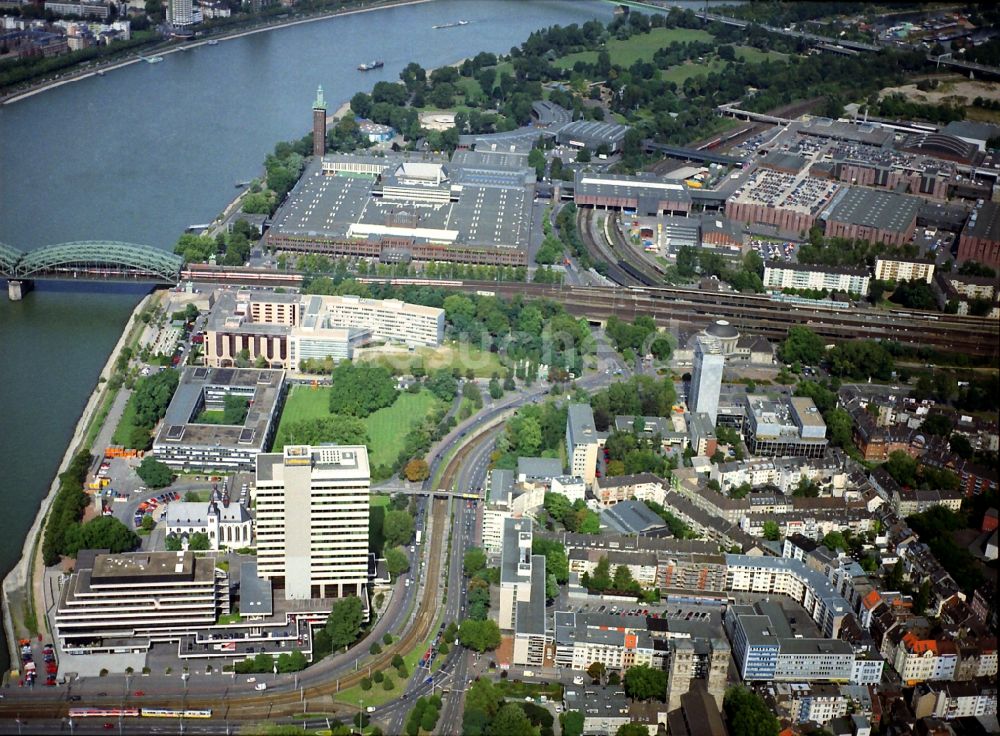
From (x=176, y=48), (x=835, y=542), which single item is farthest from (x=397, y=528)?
(x=176, y=48)

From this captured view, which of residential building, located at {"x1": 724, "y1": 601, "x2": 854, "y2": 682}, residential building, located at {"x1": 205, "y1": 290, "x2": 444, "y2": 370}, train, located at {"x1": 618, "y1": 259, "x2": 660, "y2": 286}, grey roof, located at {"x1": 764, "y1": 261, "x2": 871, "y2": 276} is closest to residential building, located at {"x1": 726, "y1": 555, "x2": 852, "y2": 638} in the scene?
residential building, located at {"x1": 724, "y1": 601, "x2": 854, "y2": 682}

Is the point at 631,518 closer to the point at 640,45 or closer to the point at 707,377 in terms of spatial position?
the point at 707,377

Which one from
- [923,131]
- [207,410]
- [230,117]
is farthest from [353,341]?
[923,131]

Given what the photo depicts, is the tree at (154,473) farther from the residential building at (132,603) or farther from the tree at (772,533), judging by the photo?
the tree at (772,533)

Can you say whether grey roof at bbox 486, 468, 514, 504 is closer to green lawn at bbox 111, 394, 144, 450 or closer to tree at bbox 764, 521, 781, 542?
tree at bbox 764, 521, 781, 542

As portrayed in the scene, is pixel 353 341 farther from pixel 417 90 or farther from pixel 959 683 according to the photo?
pixel 417 90

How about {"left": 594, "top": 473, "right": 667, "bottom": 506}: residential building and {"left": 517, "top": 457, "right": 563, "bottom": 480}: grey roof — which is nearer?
{"left": 517, "top": 457, "right": 563, "bottom": 480}: grey roof
